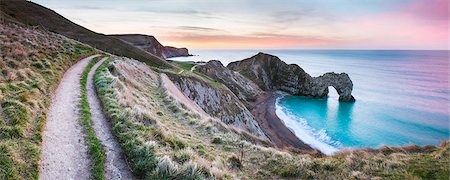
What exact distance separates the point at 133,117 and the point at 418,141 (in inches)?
1893

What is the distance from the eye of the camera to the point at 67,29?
94.6m

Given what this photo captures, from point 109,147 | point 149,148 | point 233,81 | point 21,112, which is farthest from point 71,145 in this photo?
point 233,81

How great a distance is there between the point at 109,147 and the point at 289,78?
92732 millimetres

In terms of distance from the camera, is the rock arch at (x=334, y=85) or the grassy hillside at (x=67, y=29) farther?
the rock arch at (x=334, y=85)

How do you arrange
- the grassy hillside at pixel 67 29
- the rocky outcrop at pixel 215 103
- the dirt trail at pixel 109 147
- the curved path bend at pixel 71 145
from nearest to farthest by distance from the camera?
1. the curved path bend at pixel 71 145
2. the dirt trail at pixel 109 147
3. the rocky outcrop at pixel 215 103
4. the grassy hillside at pixel 67 29

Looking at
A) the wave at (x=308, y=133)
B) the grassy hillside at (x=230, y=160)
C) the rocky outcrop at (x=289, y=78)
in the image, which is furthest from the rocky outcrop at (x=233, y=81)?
the grassy hillside at (x=230, y=160)

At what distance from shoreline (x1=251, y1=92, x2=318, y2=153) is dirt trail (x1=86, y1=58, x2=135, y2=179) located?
2033cm

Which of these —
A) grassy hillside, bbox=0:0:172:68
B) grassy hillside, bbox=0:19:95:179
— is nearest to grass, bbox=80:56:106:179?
grassy hillside, bbox=0:19:95:179

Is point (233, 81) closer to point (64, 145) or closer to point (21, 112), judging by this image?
point (21, 112)

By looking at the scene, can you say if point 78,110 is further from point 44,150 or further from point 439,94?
point 439,94

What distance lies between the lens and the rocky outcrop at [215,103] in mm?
47219

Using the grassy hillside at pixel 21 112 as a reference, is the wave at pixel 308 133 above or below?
below

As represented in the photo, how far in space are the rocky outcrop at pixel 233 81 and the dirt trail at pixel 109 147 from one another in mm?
60583

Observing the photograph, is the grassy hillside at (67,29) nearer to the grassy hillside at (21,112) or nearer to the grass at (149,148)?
the grassy hillside at (21,112)
